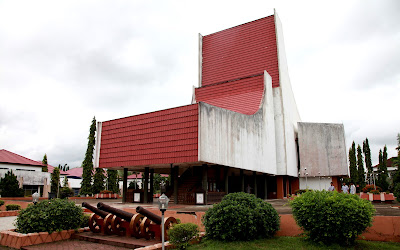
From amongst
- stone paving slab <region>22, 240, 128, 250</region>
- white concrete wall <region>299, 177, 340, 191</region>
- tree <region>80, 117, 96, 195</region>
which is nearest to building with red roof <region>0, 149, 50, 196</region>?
tree <region>80, 117, 96, 195</region>

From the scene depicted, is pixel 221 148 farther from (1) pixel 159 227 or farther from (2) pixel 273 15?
(2) pixel 273 15

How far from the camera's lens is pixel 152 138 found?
2208 cm

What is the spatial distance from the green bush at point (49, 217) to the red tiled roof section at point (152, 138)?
31.2 feet

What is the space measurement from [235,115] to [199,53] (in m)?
18.3

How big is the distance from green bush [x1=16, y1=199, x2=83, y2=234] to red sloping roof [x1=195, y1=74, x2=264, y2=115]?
19.2 m

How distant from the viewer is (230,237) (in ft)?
29.3

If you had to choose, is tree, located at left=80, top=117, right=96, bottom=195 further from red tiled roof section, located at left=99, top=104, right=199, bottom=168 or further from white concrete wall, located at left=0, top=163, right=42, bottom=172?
red tiled roof section, located at left=99, top=104, right=199, bottom=168

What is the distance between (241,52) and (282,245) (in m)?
30.9

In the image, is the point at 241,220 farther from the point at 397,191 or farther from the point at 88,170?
the point at 88,170

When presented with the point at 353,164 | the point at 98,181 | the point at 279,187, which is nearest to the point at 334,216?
the point at 279,187

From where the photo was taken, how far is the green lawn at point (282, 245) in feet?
26.4

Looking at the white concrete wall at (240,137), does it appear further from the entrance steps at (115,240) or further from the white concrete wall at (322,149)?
the entrance steps at (115,240)

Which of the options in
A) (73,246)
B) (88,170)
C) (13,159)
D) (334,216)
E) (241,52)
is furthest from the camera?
(13,159)

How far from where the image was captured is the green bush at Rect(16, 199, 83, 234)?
10.2 meters
